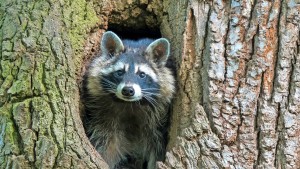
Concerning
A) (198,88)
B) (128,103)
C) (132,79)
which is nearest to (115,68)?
(132,79)

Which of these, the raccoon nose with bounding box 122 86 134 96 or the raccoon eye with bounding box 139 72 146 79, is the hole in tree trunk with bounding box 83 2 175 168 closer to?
the raccoon eye with bounding box 139 72 146 79

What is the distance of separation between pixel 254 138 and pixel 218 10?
102 centimetres

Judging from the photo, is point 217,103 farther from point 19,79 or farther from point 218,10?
point 19,79

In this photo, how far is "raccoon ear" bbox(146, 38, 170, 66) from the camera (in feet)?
15.2

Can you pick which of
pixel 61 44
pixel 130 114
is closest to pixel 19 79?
pixel 61 44

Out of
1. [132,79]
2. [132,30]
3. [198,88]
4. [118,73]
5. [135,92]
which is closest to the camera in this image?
[198,88]

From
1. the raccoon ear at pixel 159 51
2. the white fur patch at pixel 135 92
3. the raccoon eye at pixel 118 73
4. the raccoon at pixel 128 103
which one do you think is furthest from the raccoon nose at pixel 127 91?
the raccoon ear at pixel 159 51

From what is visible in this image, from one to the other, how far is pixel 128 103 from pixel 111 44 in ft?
1.70

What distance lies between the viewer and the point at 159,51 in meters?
4.73

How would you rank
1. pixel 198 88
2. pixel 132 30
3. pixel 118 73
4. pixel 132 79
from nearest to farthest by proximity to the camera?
pixel 198 88 < pixel 132 79 < pixel 118 73 < pixel 132 30

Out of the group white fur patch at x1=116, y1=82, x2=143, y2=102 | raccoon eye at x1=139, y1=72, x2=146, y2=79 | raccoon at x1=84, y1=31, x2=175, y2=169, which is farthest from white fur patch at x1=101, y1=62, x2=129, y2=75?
white fur patch at x1=116, y1=82, x2=143, y2=102

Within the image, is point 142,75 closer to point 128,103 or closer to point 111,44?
point 128,103

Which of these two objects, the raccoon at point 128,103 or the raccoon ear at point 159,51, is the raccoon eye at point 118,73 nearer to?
the raccoon at point 128,103

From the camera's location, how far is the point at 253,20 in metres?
4.16
